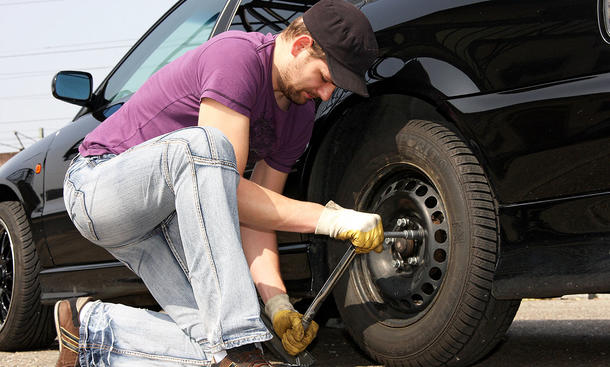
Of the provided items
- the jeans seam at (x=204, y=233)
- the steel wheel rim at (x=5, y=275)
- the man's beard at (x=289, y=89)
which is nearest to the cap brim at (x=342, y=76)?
the man's beard at (x=289, y=89)

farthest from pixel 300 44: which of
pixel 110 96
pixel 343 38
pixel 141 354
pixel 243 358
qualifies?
pixel 110 96

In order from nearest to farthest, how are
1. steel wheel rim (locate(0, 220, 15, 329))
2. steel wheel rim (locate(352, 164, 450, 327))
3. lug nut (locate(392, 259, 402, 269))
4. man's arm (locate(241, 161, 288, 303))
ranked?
steel wheel rim (locate(352, 164, 450, 327)), lug nut (locate(392, 259, 402, 269)), man's arm (locate(241, 161, 288, 303)), steel wheel rim (locate(0, 220, 15, 329))

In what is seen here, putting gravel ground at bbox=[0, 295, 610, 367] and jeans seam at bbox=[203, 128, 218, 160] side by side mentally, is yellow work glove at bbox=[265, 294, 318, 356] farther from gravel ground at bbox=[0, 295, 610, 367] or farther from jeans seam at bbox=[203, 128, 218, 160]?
jeans seam at bbox=[203, 128, 218, 160]

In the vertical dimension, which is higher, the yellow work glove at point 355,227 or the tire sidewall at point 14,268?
the yellow work glove at point 355,227

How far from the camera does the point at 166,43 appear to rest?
123 inches

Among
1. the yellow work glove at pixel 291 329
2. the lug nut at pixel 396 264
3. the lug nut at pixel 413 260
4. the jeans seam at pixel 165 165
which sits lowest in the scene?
the yellow work glove at pixel 291 329

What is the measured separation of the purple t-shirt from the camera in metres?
1.88

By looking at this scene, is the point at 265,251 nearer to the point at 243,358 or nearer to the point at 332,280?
the point at 332,280

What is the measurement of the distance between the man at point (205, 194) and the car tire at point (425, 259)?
160 mm

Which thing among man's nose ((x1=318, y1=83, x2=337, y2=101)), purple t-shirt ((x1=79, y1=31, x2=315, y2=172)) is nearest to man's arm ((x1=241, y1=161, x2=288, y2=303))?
purple t-shirt ((x1=79, y1=31, x2=315, y2=172))

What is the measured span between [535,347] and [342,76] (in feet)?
5.58

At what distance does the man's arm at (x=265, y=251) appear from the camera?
2314mm

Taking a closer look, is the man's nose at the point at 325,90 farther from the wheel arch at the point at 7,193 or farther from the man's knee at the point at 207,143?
the wheel arch at the point at 7,193

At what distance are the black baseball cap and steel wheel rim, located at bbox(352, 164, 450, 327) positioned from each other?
0.37m
